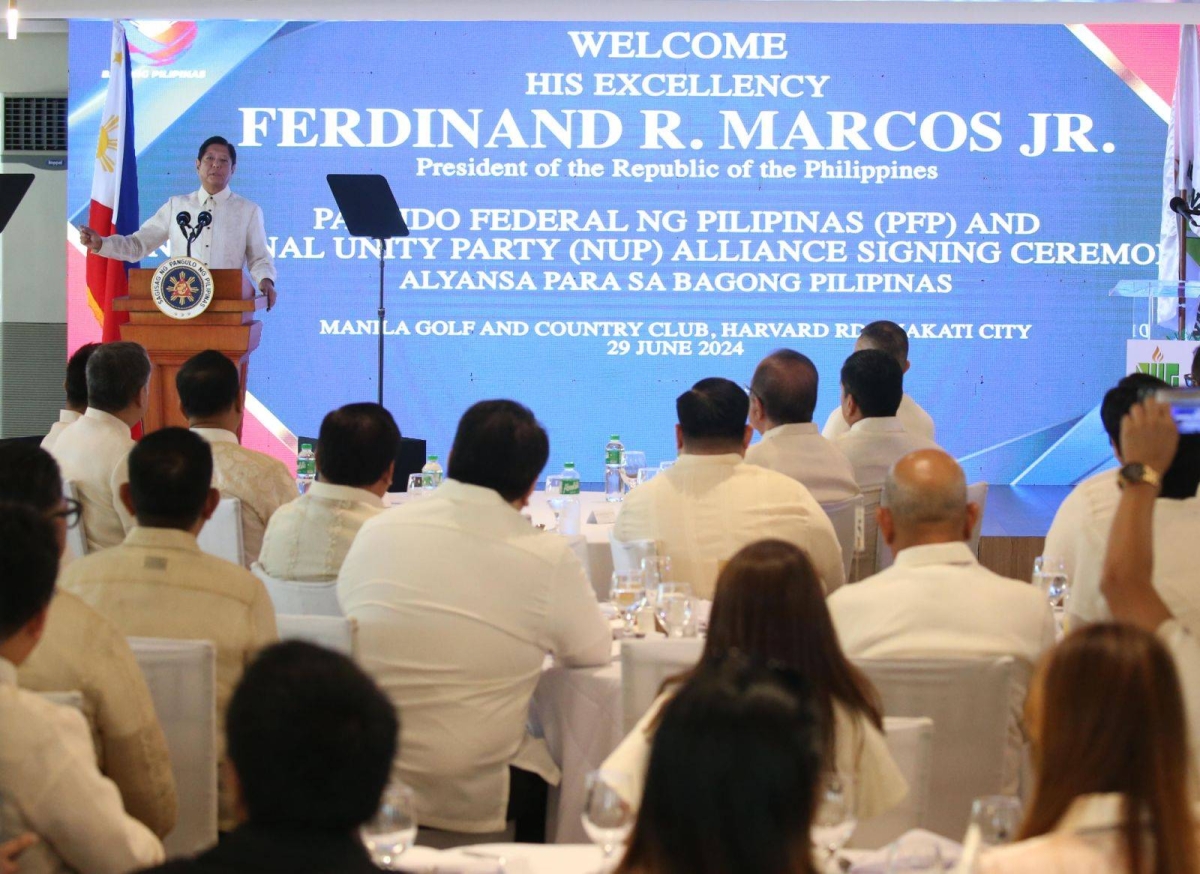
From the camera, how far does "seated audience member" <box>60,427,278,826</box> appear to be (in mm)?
3025

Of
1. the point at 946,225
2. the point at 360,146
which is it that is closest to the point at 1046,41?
the point at 946,225

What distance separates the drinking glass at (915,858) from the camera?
212 cm

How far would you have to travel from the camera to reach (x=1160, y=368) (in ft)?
25.5

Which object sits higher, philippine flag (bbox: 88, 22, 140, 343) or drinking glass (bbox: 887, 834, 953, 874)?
philippine flag (bbox: 88, 22, 140, 343)

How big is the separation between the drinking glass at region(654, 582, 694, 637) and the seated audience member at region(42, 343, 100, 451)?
2.63 m

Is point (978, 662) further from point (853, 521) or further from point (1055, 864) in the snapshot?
point (853, 521)

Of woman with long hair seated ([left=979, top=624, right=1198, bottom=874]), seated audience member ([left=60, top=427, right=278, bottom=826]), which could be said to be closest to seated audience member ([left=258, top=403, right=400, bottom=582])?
seated audience member ([left=60, top=427, right=278, bottom=826])

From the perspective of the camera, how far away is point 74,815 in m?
2.19

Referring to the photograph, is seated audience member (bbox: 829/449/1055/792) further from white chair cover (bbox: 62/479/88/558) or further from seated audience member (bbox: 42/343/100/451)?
seated audience member (bbox: 42/343/100/451)

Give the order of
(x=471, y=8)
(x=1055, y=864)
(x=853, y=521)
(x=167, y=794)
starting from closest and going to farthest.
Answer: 1. (x=1055, y=864)
2. (x=167, y=794)
3. (x=853, y=521)
4. (x=471, y=8)

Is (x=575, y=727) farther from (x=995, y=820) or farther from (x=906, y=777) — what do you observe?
(x=995, y=820)

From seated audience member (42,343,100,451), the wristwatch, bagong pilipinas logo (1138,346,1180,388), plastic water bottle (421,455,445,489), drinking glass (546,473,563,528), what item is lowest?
drinking glass (546,473,563,528)

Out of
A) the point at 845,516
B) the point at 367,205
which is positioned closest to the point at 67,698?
the point at 845,516

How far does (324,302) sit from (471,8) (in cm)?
197
